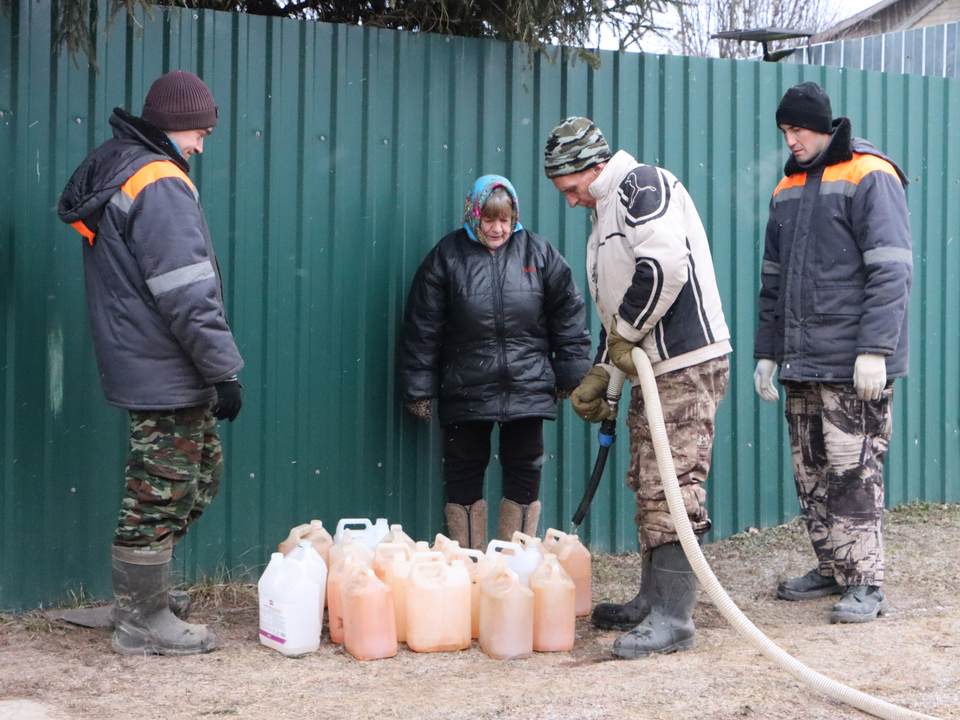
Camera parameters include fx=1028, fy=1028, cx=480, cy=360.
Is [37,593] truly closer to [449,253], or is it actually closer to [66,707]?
[66,707]

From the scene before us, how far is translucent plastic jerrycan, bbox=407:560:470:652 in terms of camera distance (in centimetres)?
393

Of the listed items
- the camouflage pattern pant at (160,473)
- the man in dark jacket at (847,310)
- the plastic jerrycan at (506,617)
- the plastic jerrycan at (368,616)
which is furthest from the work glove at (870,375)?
the camouflage pattern pant at (160,473)

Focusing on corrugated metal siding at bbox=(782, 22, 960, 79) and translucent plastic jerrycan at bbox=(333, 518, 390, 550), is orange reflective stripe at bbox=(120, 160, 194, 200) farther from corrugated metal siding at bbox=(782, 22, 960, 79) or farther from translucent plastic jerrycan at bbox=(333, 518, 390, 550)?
corrugated metal siding at bbox=(782, 22, 960, 79)

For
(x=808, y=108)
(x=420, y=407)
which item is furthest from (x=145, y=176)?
(x=808, y=108)

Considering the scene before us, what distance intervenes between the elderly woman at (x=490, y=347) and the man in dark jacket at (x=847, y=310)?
1093mm

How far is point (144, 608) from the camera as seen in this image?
3863mm

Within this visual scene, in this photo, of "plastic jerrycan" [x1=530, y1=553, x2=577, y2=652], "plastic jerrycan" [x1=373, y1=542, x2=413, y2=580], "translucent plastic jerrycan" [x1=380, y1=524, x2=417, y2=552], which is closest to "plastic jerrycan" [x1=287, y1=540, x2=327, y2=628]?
"plastic jerrycan" [x1=373, y1=542, x2=413, y2=580]

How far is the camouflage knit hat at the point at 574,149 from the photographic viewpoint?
4.01 meters

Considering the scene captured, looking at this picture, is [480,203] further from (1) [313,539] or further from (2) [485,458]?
(1) [313,539]

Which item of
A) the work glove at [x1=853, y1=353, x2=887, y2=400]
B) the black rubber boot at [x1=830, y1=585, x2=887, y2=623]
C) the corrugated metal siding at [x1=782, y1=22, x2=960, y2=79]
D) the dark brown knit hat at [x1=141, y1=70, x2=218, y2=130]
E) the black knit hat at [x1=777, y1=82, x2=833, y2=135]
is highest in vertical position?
the corrugated metal siding at [x1=782, y1=22, x2=960, y2=79]

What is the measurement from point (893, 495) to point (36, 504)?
497cm

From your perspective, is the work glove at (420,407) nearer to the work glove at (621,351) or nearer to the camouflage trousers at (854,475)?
the work glove at (621,351)

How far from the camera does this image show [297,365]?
4.94 meters

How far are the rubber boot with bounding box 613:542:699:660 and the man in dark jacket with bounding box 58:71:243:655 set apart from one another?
168cm
